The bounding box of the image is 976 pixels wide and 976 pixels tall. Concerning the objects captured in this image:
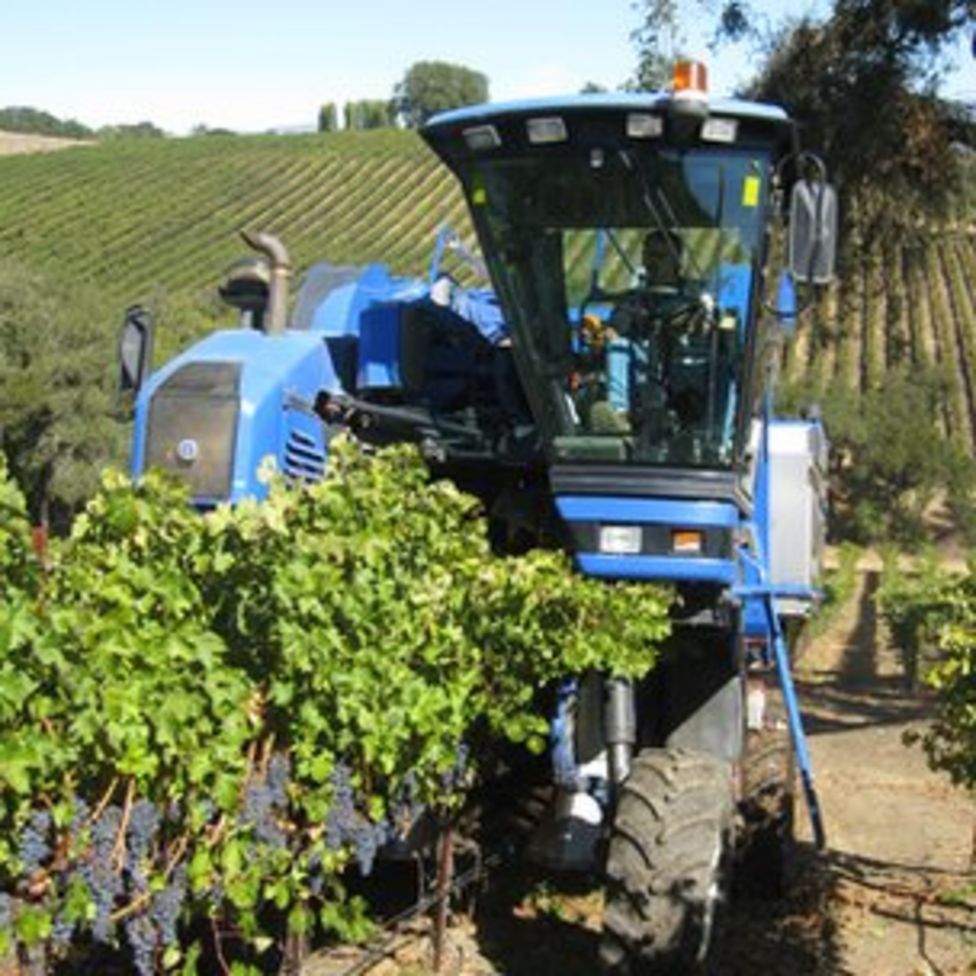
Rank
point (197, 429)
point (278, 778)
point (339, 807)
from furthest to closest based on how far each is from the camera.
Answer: point (197, 429)
point (339, 807)
point (278, 778)

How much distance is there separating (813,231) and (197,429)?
2381mm

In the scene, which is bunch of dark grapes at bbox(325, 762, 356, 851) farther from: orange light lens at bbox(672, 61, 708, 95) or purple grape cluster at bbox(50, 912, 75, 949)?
orange light lens at bbox(672, 61, 708, 95)

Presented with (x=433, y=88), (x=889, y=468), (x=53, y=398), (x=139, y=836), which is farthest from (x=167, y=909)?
(x=433, y=88)

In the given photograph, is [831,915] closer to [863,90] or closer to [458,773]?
[458,773]

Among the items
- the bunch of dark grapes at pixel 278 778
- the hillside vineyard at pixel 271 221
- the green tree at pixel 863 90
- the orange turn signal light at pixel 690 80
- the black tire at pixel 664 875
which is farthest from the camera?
the hillside vineyard at pixel 271 221

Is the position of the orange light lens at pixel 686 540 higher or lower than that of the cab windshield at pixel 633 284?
lower

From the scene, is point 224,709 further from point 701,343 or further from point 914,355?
point 914,355

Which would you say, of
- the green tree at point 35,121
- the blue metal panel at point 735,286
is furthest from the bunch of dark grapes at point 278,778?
the green tree at point 35,121

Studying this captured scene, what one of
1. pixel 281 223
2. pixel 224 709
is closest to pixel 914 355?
pixel 281 223

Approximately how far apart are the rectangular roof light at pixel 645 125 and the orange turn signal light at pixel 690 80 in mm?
124

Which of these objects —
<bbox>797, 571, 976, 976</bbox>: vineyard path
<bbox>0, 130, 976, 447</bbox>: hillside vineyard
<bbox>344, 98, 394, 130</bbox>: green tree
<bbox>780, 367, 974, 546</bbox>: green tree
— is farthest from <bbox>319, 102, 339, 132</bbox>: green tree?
<bbox>797, 571, 976, 976</bbox>: vineyard path

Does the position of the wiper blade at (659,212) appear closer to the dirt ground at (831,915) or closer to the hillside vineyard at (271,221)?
the dirt ground at (831,915)

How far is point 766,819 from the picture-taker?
25.2ft

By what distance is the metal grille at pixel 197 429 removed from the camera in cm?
653
